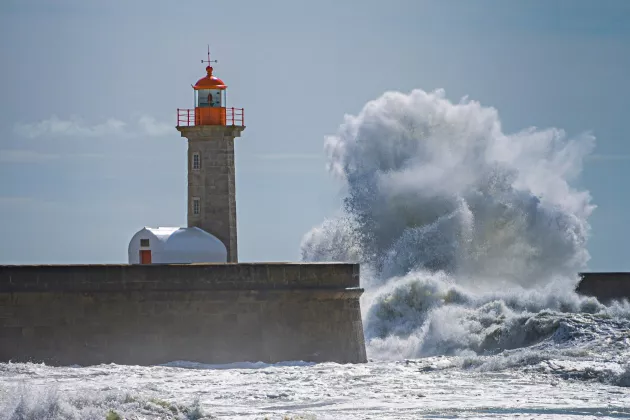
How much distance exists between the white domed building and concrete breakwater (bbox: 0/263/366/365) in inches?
79.4

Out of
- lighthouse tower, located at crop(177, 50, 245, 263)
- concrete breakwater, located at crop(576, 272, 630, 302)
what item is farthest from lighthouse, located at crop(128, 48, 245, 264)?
concrete breakwater, located at crop(576, 272, 630, 302)

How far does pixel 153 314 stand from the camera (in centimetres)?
1606

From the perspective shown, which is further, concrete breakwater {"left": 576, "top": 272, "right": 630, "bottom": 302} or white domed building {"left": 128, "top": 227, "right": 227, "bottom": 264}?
concrete breakwater {"left": 576, "top": 272, "right": 630, "bottom": 302}

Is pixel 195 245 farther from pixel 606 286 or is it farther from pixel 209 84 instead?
pixel 606 286

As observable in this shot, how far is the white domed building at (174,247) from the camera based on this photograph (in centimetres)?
1820

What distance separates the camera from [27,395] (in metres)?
12.1

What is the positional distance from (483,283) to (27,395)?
11925mm

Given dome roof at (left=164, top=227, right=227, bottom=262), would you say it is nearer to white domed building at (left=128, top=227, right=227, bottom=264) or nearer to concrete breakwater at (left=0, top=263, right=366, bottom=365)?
white domed building at (left=128, top=227, right=227, bottom=264)

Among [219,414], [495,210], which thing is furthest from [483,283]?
[219,414]

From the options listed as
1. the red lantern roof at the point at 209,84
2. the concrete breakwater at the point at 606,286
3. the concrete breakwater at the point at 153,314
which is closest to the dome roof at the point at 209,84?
the red lantern roof at the point at 209,84

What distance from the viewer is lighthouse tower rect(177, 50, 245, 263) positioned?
1898 cm

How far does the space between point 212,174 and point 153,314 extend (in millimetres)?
3399

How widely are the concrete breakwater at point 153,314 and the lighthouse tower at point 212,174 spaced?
2.71 m

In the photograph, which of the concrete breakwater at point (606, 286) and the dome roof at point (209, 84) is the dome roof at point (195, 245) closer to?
the dome roof at point (209, 84)
